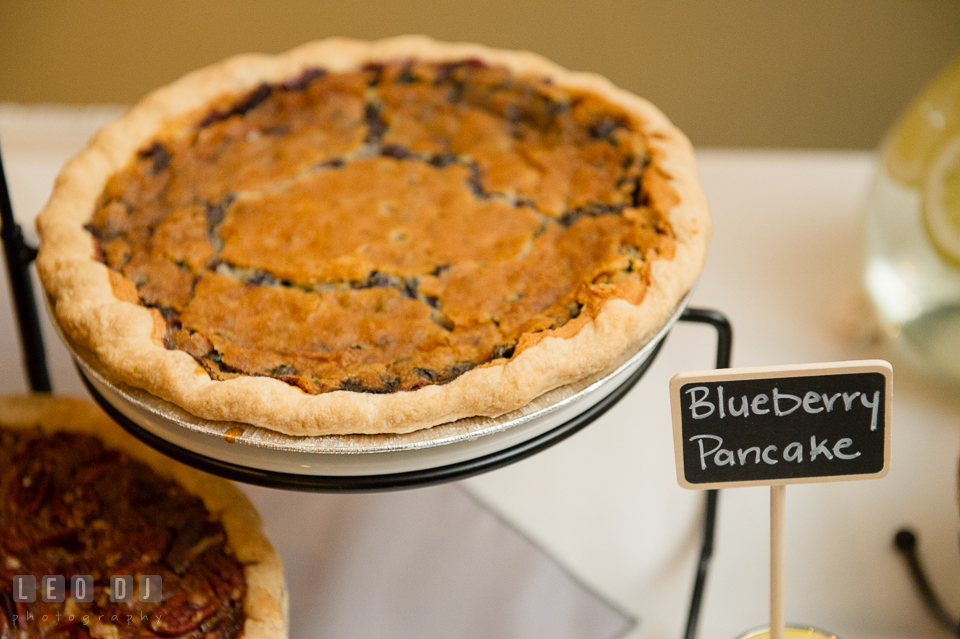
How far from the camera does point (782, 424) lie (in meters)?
0.91

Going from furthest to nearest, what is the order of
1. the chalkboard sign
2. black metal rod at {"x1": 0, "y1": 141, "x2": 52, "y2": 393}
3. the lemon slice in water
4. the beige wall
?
the beige wall, the lemon slice in water, black metal rod at {"x1": 0, "y1": 141, "x2": 52, "y2": 393}, the chalkboard sign

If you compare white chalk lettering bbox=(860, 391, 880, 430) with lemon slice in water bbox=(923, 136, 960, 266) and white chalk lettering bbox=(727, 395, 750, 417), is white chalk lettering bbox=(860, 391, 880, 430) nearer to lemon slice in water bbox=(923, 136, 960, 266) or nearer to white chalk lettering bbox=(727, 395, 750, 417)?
white chalk lettering bbox=(727, 395, 750, 417)

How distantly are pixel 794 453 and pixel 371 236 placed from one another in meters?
0.73

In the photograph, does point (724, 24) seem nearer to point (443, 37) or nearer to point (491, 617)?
point (443, 37)

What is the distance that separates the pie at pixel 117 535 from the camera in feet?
3.47

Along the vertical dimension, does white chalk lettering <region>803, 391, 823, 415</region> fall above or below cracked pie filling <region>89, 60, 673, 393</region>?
below

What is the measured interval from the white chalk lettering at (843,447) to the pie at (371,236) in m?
0.28

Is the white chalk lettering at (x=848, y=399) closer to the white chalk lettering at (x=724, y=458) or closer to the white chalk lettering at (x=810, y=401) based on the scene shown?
the white chalk lettering at (x=810, y=401)

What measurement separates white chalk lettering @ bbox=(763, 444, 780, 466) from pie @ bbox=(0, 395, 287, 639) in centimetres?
64

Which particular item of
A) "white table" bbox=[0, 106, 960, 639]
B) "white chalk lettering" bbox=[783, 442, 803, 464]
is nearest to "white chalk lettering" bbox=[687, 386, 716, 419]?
"white chalk lettering" bbox=[783, 442, 803, 464]

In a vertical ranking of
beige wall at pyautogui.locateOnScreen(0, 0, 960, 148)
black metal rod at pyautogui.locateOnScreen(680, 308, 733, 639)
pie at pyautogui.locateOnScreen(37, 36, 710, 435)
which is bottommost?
black metal rod at pyautogui.locateOnScreen(680, 308, 733, 639)

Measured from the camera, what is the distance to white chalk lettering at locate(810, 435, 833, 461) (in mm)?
917

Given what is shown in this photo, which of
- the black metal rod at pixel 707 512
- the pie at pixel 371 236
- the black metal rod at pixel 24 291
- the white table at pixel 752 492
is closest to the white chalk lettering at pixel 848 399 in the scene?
the pie at pixel 371 236

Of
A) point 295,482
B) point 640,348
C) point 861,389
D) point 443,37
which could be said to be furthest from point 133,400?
point 443,37
